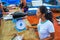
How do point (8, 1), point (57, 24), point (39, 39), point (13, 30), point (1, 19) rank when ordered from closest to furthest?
point (39, 39) → point (13, 30) → point (1, 19) → point (57, 24) → point (8, 1)

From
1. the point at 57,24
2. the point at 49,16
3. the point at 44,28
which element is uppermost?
the point at 49,16

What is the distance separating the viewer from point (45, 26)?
1.84m

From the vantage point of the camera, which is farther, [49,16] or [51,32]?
[49,16]

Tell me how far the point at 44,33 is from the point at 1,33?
644 millimetres

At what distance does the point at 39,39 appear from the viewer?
194 cm

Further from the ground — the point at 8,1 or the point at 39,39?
the point at 8,1

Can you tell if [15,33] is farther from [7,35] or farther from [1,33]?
[1,33]

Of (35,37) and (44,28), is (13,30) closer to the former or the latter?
(35,37)

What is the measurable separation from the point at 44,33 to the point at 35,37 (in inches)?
6.3

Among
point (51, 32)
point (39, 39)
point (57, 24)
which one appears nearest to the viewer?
point (51, 32)

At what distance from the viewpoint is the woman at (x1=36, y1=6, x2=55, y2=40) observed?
1.82 meters

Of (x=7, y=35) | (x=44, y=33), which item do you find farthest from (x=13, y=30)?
(x=44, y=33)

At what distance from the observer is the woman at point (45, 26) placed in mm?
1819

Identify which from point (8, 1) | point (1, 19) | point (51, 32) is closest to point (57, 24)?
point (1, 19)
